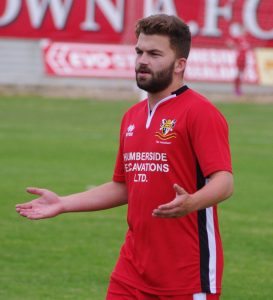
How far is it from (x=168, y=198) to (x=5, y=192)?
10.6m

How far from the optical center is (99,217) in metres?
14.4

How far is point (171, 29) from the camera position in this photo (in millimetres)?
5809

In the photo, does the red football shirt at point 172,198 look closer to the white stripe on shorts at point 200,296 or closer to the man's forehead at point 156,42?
the white stripe on shorts at point 200,296

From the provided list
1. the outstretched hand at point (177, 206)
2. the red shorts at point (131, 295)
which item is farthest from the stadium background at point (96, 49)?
the outstretched hand at point (177, 206)

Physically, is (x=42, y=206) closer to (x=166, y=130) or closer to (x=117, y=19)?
(x=166, y=130)

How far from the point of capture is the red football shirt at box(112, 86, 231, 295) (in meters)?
5.79

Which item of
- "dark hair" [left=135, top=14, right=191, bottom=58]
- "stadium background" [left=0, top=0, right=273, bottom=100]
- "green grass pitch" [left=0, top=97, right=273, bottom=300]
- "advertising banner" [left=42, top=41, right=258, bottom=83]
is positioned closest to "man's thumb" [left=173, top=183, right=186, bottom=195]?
"dark hair" [left=135, top=14, right=191, bottom=58]

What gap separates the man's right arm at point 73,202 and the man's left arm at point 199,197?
2.88 ft

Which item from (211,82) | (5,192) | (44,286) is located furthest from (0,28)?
(44,286)

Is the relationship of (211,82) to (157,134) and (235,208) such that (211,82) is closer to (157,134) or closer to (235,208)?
(235,208)

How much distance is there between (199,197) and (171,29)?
37.4 inches

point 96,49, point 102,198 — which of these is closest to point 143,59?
point 102,198

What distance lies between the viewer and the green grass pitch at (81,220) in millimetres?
10367

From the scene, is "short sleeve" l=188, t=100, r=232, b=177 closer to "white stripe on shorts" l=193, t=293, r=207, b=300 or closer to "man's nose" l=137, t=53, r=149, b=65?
"man's nose" l=137, t=53, r=149, b=65
